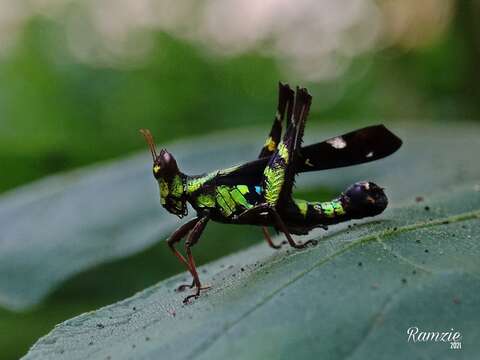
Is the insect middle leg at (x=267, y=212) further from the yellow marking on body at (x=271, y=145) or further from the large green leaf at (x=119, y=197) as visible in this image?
the large green leaf at (x=119, y=197)

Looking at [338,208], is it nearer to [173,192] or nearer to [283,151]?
[283,151]

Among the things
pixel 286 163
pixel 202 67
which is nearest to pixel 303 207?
pixel 286 163

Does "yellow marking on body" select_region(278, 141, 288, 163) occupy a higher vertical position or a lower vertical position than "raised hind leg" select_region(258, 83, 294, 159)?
lower

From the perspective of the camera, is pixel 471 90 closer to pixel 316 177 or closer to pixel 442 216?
pixel 316 177

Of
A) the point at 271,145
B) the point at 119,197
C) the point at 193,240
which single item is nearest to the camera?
the point at 193,240

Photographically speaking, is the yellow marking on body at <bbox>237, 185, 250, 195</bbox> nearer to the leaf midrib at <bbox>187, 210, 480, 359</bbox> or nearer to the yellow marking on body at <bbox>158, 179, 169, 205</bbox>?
the yellow marking on body at <bbox>158, 179, 169, 205</bbox>

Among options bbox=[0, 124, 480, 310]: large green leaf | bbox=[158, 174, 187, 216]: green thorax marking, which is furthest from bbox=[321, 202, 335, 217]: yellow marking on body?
bbox=[0, 124, 480, 310]: large green leaf

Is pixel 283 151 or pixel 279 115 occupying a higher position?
pixel 279 115

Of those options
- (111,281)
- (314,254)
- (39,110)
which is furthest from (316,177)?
(39,110)
